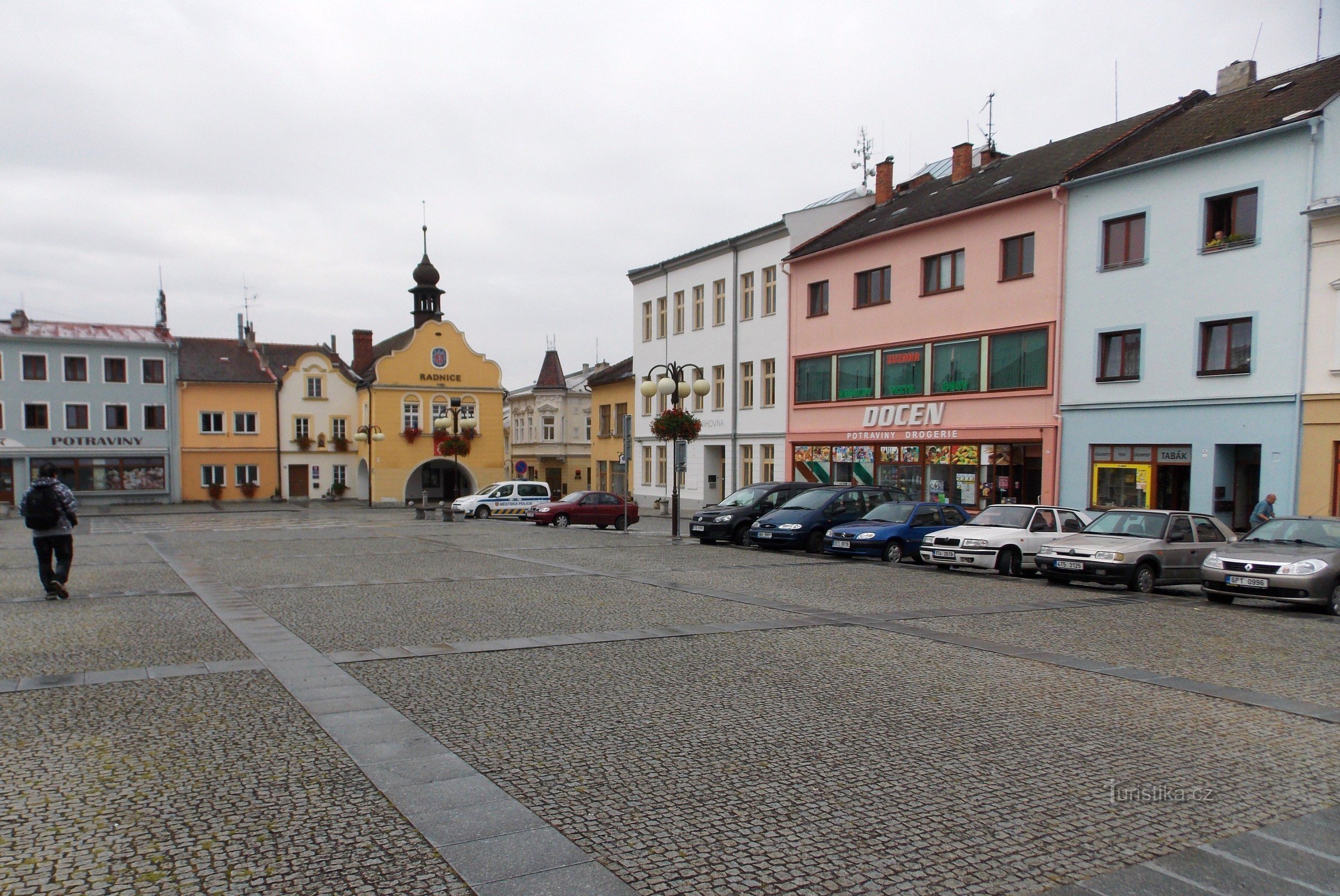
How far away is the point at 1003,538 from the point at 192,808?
15884 millimetres

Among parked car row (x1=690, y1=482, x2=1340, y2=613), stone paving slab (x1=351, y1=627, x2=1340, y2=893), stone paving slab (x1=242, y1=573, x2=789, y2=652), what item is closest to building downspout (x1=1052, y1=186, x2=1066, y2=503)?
parked car row (x1=690, y1=482, x2=1340, y2=613)

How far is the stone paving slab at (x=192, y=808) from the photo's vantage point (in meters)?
4.21

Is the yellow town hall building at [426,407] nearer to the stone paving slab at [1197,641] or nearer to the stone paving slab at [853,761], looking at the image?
the stone paving slab at [1197,641]

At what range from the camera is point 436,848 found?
454 centimetres

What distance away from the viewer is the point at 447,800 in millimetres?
5203

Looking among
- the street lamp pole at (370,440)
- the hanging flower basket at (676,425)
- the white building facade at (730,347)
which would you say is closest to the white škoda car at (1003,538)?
the hanging flower basket at (676,425)

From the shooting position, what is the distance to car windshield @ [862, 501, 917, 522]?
20.8 m

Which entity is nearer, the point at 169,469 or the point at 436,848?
the point at 436,848

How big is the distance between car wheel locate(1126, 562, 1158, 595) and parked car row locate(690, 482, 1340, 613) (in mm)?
21

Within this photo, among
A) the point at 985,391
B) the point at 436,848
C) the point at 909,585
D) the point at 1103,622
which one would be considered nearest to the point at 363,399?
the point at 985,391

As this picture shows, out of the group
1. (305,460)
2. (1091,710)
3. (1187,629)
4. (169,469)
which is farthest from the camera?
(305,460)

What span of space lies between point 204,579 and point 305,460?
4828 centimetres

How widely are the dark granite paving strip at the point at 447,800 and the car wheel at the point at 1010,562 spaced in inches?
521

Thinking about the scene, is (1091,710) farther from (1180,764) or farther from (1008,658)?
(1008,658)
